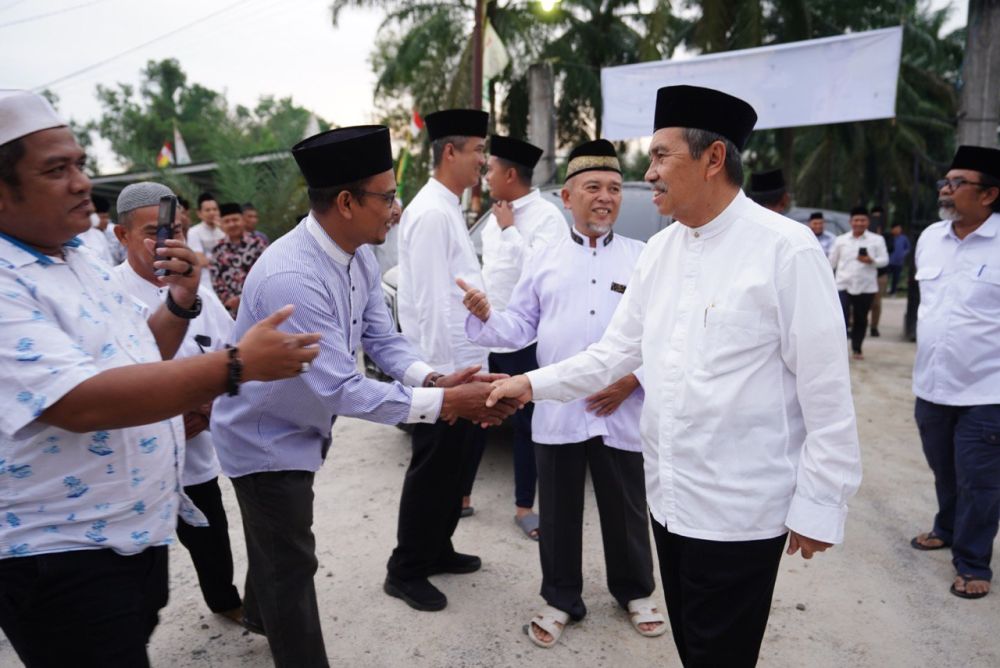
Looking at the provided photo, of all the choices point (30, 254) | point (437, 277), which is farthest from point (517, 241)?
point (30, 254)

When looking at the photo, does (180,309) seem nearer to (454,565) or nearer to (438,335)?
(438,335)

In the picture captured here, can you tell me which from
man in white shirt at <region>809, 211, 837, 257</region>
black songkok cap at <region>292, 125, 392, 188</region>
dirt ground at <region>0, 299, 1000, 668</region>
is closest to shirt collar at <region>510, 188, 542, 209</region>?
dirt ground at <region>0, 299, 1000, 668</region>

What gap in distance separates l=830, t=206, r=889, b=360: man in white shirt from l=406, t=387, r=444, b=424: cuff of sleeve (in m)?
8.36

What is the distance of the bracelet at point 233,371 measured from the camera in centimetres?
163

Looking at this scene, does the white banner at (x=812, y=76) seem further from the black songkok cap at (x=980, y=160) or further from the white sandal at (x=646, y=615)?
the white sandal at (x=646, y=615)

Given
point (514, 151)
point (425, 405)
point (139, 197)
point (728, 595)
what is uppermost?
point (514, 151)

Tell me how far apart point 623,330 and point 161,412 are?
1.62 m

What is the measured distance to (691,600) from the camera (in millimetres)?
2078

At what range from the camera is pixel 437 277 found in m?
3.50

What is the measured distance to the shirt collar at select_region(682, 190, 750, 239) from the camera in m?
2.04

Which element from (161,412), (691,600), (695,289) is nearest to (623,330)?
(695,289)

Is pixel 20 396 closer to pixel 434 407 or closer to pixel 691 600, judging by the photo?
pixel 434 407

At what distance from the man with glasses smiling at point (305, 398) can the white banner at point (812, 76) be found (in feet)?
16.9

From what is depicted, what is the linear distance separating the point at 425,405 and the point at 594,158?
59.9 inches
